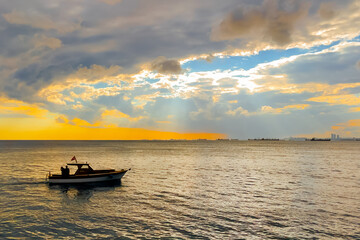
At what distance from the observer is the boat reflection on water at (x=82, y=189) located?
3314 cm

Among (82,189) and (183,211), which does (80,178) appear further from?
(183,211)

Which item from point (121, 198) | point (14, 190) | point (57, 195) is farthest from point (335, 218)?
point (14, 190)

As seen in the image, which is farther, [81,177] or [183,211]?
[81,177]

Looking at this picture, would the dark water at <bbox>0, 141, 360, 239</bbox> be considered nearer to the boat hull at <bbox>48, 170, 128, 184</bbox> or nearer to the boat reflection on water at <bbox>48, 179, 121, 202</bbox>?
the boat reflection on water at <bbox>48, 179, 121, 202</bbox>

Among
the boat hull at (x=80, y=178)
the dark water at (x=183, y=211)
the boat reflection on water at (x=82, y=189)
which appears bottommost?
the boat reflection on water at (x=82, y=189)

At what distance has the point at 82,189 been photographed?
3825 cm

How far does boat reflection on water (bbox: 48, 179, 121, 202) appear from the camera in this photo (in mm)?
33138

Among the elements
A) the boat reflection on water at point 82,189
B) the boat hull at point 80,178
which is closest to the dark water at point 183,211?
the boat reflection on water at point 82,189

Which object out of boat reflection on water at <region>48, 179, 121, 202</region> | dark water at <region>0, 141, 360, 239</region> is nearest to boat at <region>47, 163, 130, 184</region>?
boat reflection on water at <region>48, 179, 121, 202</region>

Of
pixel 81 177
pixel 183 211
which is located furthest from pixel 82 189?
pixel 183 211

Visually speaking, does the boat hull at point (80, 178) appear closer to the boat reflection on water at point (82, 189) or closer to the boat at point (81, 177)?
the boat at point (81, 177)

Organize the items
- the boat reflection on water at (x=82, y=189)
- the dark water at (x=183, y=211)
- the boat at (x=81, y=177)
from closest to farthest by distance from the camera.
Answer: the dark water at (x=183, y=211), the boat reflection on water at (x=82, y=189), the boat at (x=81, y=177)

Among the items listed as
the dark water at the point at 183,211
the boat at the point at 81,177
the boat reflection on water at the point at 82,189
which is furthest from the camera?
the boat at the point at 81,177

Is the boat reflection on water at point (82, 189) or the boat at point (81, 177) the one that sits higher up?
the boat at point (81, 177)
